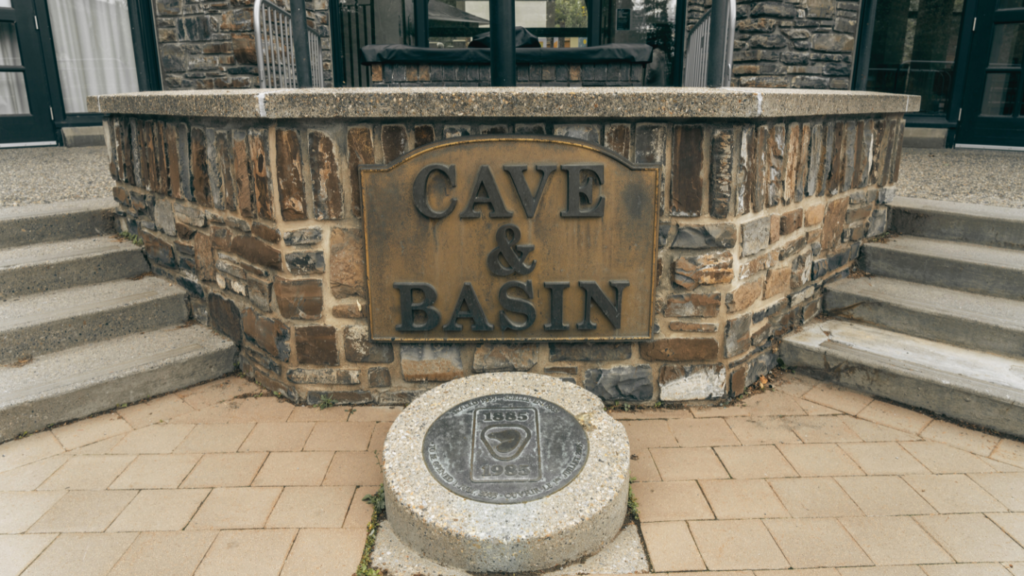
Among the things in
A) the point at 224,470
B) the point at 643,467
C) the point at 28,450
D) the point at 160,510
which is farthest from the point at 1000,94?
the point at 28,450

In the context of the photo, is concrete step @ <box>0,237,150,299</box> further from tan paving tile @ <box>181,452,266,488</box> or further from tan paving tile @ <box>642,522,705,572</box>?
tan paving tile @ <box>642,522,705,572</box>

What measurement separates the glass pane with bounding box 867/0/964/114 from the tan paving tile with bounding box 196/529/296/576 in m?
7.92

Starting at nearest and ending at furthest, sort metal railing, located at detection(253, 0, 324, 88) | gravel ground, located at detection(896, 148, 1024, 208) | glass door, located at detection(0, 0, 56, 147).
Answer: gravel ground, located at detection(896, 148, 1024, 208) < metal railing, located at detection(253, 0, 324, 88) < glass door, located at detection(0, 0, 56, 147)

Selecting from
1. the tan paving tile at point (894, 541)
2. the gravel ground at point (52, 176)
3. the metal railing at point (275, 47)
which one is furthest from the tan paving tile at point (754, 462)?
the metal railing at point (275, 47)

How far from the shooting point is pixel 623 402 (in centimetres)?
286

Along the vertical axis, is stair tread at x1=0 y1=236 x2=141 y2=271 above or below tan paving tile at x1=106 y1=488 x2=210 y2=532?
above

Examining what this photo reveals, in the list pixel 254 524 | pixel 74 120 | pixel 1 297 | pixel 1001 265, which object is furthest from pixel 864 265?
pixel 74 120

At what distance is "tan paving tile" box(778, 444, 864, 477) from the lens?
2357mm

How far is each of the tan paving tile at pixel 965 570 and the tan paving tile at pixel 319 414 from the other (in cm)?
214

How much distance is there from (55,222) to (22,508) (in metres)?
2.12

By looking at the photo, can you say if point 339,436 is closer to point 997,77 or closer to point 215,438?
point 215,438

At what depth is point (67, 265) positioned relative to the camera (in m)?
3.38

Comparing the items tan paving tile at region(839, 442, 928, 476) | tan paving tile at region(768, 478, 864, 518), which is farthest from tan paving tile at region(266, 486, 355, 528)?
tan paving tile at region(839, 442, 928, 476)

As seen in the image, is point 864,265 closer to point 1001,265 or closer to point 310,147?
point 1001,265
